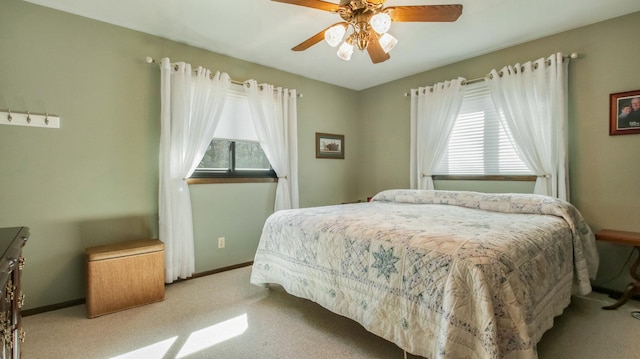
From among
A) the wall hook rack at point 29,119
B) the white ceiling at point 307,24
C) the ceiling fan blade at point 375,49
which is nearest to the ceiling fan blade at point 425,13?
the ceiling fan blade at point 375,49

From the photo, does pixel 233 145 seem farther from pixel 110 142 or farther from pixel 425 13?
pixel 425 13

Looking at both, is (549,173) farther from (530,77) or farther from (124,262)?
(124,262)

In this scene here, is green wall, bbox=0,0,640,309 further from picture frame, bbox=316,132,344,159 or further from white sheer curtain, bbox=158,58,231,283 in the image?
picture frame, bbox=316,132,344,159

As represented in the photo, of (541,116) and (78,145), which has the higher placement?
(541,116)

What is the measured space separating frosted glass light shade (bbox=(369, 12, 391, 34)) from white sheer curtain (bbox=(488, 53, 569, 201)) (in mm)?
2028

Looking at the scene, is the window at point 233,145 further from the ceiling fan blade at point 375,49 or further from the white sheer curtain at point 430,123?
the white sheer curtain at point 430,123

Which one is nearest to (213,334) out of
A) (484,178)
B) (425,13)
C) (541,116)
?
(425,13)

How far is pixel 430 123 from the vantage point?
370cm

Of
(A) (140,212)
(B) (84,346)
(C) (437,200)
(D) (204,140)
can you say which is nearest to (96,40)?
(D) (204,140)

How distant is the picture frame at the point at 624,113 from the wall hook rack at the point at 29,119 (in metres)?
4.68

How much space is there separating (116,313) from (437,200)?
3038 millimetres

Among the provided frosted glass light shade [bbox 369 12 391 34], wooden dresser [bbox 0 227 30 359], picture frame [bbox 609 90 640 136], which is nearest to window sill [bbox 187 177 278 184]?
wooden dresser [bbox 0 227 30 359]

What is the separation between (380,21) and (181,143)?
218 cm

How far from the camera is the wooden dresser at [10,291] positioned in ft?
2.86
